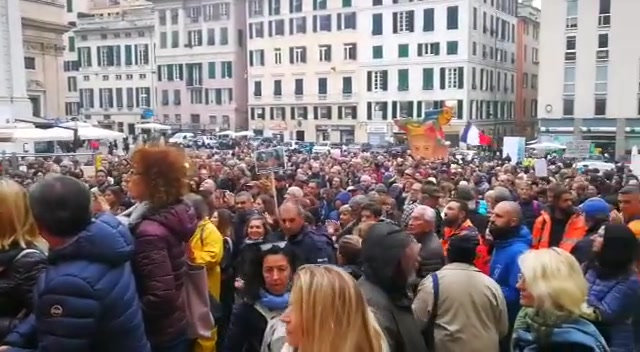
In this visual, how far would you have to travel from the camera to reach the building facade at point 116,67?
219 feet

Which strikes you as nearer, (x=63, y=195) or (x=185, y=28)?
(x=63, y=195)

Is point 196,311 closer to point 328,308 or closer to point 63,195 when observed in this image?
point 63,195

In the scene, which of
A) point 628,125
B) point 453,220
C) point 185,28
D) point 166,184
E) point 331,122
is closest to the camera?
point 166,184

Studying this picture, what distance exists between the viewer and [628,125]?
139ft

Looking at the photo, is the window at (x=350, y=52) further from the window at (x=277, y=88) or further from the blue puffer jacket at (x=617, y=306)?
the blue puffer jacket at (x=617, y=306)

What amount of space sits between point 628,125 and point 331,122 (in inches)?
920

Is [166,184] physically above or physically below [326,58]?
below

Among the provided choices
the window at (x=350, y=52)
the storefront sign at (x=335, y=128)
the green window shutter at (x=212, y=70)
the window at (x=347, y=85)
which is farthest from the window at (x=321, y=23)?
the green window shutter at (x=212, y=70)

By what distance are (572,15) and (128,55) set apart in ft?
145

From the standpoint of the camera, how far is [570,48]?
44.1 m

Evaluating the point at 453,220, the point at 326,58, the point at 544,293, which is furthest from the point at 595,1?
the point at 544,293

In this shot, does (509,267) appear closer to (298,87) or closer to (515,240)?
(515,240)

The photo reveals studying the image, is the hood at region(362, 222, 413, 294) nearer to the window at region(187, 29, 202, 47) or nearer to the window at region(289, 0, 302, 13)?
the window at region(289, 0, 302, 13)

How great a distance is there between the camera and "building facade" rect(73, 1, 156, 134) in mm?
66875
